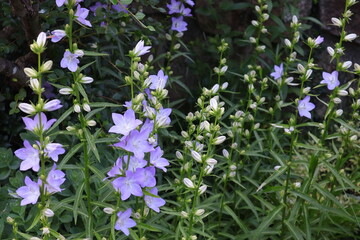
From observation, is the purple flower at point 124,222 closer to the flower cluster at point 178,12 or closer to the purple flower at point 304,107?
the purple flower at point 304,107

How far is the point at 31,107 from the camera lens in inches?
77.0

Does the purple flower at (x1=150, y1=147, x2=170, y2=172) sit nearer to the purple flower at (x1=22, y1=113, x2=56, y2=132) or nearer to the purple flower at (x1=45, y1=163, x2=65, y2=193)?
the purple flower at (x1=45, y1=163, x2=65, y2=193)

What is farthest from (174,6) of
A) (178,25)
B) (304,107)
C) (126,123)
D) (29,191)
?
(29,191)

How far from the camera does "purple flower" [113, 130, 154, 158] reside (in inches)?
81.0

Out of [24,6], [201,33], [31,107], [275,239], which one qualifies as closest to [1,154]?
[24,6]

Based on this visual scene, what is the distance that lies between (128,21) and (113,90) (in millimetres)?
545

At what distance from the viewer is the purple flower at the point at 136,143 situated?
2057mm

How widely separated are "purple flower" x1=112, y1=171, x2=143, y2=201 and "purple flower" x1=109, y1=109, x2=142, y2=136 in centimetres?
20

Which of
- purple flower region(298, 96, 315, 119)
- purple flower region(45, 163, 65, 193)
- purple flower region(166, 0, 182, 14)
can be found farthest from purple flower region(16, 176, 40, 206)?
purple flower region(166, 0, 182, 14)

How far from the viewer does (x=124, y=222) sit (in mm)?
2273

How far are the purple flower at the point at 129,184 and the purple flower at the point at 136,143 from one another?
12 cm

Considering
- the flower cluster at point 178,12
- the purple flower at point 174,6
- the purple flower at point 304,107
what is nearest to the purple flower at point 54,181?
the purple flower at point 304,107

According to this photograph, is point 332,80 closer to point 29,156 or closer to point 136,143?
point 136,143

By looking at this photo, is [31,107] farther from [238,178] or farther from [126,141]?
[238,178]
